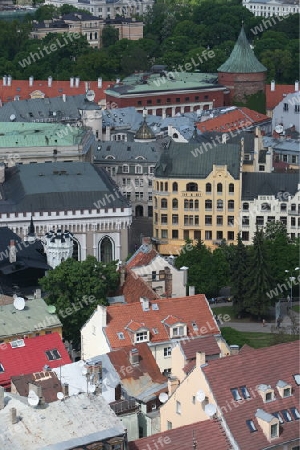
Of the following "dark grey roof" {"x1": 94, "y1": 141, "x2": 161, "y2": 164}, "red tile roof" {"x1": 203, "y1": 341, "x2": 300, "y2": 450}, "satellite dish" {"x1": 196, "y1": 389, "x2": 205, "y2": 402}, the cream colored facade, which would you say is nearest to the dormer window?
"red tile roof" {"x1": 203, "y1": 341, "x2": 300, "y2": 450}

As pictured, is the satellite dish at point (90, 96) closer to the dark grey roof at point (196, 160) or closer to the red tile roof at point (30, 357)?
the dark grey roof at point (196, 160)

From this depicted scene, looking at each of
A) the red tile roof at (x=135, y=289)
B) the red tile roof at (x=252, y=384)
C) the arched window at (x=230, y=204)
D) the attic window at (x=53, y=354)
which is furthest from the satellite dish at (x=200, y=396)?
the arched window at (x=230, y=204)

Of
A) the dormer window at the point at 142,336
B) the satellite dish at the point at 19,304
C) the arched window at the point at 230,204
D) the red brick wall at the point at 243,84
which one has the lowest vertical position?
the red brick wall at the point at 243,84

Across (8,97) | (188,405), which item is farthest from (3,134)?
(188,405)

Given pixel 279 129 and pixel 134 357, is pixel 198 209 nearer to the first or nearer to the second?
pixel 279 129

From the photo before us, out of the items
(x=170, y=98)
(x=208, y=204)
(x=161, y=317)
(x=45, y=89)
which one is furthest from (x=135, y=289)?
(x=45, y=89)

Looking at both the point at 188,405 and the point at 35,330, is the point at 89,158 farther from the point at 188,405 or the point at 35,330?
the point at 188,405
